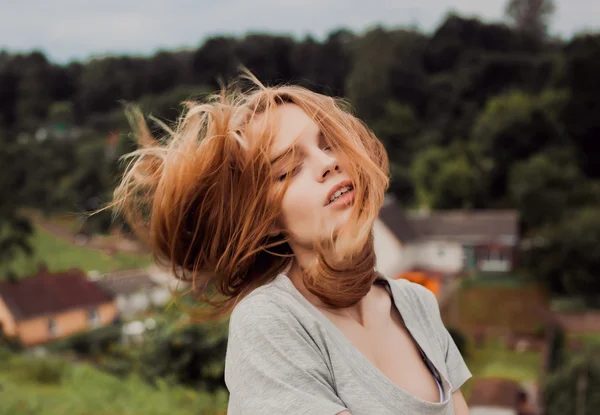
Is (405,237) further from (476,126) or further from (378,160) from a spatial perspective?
(378,160)

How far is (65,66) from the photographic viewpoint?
31453mm

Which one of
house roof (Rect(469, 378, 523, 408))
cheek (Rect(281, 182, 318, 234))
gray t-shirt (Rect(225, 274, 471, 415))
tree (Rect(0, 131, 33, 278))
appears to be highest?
cheek (Rect(281, 182, 318, 234))

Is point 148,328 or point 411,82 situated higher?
point 148,328

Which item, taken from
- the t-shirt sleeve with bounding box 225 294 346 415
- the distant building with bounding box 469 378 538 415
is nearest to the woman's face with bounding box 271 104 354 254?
the t-shirt sleeve with bounding box 225 294 346 415

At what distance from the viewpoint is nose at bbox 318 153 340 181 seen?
2.69 feet

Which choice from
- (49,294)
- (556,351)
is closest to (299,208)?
(556,351)

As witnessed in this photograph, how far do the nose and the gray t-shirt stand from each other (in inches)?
5.9

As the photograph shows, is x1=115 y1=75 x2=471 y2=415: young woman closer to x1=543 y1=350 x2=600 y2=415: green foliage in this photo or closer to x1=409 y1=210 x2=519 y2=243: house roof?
x1=543 y1=350 x2=600 y2=415: green foliage

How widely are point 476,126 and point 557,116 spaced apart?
3.31 metres

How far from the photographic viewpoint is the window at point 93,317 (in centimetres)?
1828

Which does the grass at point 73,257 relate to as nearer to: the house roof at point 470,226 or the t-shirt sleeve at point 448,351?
the house roof at point 470,226

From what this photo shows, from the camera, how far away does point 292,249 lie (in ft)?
2.87

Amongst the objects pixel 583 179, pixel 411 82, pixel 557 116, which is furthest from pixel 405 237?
pixel 411 82

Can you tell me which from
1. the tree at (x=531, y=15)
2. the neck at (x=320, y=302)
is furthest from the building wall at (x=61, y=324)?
the tree at (x=531, y=15)
